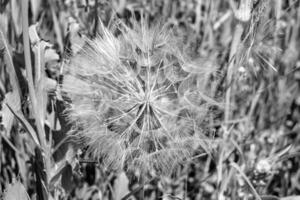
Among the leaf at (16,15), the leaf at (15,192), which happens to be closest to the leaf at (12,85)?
the leaf at (15,192)

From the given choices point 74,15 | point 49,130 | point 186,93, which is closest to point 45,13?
point 74,15

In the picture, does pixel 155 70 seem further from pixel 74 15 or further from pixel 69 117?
pixel 74 15

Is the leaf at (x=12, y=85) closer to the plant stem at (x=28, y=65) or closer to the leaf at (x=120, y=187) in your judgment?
the plant stem at (x=28, y=65)

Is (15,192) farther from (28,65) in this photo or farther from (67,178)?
(28,65)

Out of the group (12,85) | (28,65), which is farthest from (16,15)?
(28,65)

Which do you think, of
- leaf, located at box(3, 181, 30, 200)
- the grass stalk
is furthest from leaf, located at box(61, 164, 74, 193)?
leaf, located at box(3, 181, 30, 200)
